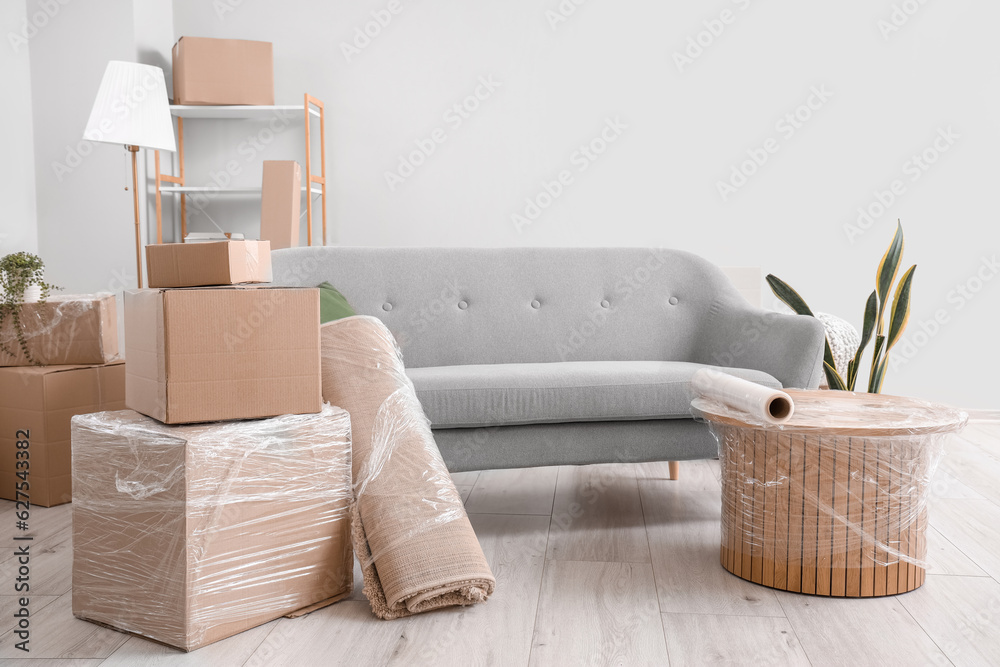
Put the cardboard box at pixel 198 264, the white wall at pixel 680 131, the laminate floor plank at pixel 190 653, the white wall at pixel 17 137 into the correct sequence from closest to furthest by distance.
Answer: the laminate floor plank at pixel 190 653, the cardboard box at pixel 198 264, the white wall at pixel 17 137, the white wall at pixel 680 131

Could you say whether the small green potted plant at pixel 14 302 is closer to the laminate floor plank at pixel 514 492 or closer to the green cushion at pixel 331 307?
the green cushion at pixel 331 307

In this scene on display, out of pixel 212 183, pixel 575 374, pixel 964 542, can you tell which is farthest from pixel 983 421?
pixel 212 183

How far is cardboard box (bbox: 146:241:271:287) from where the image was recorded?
1.44 m

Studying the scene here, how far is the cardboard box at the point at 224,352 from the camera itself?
4.59ft

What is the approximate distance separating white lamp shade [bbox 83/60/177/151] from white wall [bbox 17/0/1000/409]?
65 centimetres

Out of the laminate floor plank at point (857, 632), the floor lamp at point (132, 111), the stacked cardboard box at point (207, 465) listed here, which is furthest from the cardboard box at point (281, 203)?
the laminate floor plank at point (857, 632)

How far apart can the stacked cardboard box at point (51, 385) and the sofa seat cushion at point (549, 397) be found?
110 centimetres

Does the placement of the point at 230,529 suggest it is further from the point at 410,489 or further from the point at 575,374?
the point at 575,374

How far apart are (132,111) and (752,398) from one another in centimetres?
240

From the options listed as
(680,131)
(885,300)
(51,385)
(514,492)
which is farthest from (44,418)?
(680,131)

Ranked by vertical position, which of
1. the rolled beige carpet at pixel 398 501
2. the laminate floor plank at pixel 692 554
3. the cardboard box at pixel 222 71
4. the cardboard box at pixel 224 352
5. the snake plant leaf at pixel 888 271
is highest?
the cardboard box at pixel 222 71

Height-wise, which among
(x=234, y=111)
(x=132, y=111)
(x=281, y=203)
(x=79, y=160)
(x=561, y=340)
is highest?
(x=234, y=111)

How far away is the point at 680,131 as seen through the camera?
11.6ft

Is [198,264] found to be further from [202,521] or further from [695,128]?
[695,128]
